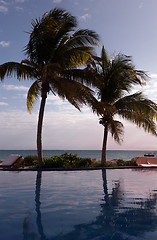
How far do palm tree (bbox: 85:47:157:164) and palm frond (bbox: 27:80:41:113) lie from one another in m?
3.29

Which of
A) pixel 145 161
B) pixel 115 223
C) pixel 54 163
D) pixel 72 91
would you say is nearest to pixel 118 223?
pixel 115 223

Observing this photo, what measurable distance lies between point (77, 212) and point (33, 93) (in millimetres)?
9619

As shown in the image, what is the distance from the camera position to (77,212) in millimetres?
5133

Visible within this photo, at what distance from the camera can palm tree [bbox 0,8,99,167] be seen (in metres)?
12.4

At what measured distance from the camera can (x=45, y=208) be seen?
542 centimetres

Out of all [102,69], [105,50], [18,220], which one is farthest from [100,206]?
[105,50]

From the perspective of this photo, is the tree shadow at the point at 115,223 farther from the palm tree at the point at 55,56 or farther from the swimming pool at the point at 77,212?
the palm tree at the point at 55,56

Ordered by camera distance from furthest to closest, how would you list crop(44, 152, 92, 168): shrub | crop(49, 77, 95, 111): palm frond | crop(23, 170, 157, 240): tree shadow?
crop(44, 152, 92, 168): shrub < crop(49, 77, 95, 111): palm frond < crop(23, 170, 157, 240): tree shadow

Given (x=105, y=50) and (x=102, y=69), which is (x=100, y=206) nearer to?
(x=102, y=69)

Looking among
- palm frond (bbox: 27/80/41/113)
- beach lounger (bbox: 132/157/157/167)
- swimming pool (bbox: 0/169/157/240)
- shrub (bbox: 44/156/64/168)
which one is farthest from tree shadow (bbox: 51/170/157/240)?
beach lounger (bbox: 132/157/157/167)

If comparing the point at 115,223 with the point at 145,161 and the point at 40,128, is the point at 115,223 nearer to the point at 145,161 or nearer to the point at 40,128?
the point at 40,128

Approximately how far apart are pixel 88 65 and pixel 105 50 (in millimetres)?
2353

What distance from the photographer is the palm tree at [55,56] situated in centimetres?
1235

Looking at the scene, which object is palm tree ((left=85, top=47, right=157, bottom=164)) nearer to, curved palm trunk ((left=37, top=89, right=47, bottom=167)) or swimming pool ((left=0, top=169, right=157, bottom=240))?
curved palm trunk ((left=37, top=89, right=47, bottom=167))
